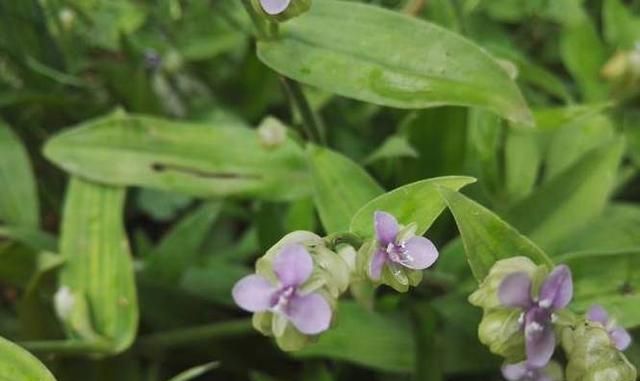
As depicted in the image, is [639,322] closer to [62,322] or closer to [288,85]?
[288,85]

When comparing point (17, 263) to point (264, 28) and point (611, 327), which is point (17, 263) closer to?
point (264, 28)

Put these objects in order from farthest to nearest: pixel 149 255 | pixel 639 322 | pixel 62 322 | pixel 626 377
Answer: pixel 149 255 → pixel 62 322 → pixel 639 322 → pixel 626 377

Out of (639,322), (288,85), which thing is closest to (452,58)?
(288,85)

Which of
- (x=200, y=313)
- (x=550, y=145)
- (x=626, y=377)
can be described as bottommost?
(x=200, y=313)

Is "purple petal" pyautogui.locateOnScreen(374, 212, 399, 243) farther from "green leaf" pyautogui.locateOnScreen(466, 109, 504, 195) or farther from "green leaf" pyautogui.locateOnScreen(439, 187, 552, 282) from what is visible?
Result: "green leaf" pyautogui.locateOnScreen(466, 109, 504, 195)

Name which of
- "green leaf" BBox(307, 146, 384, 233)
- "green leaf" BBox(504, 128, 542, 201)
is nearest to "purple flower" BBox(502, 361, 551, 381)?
"green leaf" BBox(307, 146, 384, 233)

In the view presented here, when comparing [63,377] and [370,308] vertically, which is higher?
[370,308]
